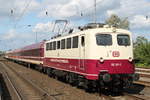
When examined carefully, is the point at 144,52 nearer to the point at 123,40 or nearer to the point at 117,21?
the point at 123,40

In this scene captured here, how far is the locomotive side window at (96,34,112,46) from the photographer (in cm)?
1402

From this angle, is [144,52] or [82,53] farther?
[144,52]

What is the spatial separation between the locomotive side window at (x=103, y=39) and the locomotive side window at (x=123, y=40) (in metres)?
0.49

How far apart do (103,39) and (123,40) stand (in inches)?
42.0

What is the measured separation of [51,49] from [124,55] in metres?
9.92

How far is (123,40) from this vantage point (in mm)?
14352

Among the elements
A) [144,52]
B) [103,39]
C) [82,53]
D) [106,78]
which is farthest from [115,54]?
[144,52]

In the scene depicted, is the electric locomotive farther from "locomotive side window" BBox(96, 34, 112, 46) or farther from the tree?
the tree

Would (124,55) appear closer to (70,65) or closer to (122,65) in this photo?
(122,65)

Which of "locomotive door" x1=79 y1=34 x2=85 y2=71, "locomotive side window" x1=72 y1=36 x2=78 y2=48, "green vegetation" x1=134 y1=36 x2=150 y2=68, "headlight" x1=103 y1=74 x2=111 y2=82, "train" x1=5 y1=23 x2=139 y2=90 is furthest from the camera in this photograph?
"green vegetation" x1=134 y1=36 x2=150 y2=68

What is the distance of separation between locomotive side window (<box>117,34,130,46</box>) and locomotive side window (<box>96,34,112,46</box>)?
1.62 ft

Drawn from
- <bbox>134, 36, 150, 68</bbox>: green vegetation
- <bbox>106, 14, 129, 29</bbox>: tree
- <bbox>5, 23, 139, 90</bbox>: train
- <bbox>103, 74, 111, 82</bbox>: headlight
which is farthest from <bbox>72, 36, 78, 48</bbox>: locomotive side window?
<bbox>106, 14, 129, 29</bbox>: tree

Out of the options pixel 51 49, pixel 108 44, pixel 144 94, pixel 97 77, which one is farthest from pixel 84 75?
pixel 51 49

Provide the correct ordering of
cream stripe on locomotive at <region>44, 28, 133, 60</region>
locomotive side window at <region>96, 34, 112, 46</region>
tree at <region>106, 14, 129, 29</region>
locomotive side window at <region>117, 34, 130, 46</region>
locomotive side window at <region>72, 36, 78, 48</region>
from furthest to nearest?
tree at <region>106, 14, 129, 29</region> < locomotive side window at <region>72, 36, 78, 48</region> < locomotive side window at <region>117, 34, 130, 46</region> < locomotive side window at <region>96, 34, 112, 46</region> < cream stripe on locomotive at <region>44, 28, 133, 60</region>
